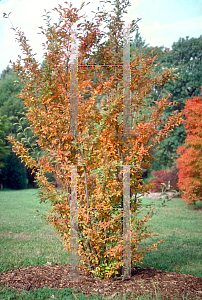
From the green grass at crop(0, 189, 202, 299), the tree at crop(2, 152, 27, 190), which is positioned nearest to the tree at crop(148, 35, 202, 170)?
the tree at crop(2, 152, 27, 190)

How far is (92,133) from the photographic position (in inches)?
117

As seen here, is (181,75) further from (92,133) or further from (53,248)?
(92,133)

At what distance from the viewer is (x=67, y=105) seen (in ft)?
10.1

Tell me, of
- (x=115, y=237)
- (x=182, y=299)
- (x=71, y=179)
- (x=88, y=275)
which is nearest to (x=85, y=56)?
(x=71, y=179)

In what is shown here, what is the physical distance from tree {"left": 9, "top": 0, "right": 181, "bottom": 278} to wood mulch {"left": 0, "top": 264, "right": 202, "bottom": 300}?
0.52 ft

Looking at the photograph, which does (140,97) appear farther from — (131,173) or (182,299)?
(182,299)

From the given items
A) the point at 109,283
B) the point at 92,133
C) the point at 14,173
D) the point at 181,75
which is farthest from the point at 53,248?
the point at 14,173

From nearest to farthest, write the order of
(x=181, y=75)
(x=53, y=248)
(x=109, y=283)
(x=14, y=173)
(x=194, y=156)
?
1. (x=109, y=283)
2. (x=53, y=248)
3. (x=194, y=156)
4. (x=181, y=75)
5. (x=14, y=173)

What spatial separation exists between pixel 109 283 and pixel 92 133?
5.11 feet

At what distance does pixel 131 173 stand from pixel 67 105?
102 centimetres

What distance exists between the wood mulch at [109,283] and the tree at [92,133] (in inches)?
6.2

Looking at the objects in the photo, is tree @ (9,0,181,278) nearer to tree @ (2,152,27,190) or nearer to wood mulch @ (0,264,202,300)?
wood mulch @ (0,264,202,300)

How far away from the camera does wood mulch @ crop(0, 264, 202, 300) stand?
8.77 ft

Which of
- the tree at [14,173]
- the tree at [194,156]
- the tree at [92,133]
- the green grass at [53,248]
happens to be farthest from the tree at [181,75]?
the tree at [92,133]
